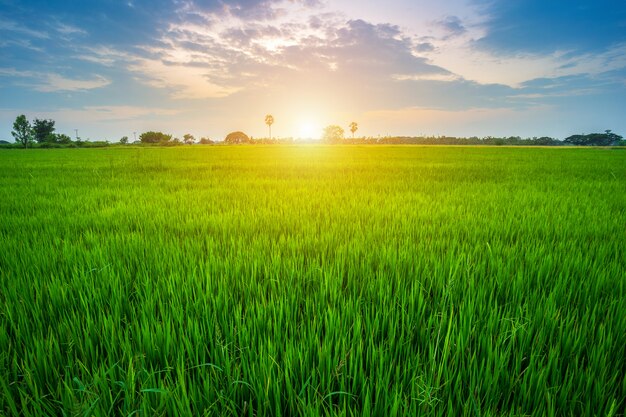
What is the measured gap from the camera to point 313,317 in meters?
1.42

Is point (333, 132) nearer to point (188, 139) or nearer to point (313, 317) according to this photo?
point (188, 139)

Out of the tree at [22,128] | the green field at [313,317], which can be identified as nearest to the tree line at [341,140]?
the tree at [22,128]

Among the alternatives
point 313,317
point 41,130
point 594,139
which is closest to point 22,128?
point 41,130

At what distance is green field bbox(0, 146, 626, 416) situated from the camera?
0.95 m

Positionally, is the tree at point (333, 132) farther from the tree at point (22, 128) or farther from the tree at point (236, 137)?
the tree at point (22, 128)

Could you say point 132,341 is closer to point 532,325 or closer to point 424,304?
point 424,304

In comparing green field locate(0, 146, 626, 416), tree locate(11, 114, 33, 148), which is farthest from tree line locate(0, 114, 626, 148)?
green field locate(0, 146, 626, 416)

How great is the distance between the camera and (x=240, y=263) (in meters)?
1.99

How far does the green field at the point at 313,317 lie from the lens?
0.95 meters

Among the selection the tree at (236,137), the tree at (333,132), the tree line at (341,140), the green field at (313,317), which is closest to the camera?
the green field at (313,317)

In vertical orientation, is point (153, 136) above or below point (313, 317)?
above

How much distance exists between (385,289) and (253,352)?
0.83 m

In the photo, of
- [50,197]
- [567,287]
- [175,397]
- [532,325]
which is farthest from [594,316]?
[50,197]

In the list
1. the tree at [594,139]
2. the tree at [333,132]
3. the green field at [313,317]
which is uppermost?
the tree at [333,132]
